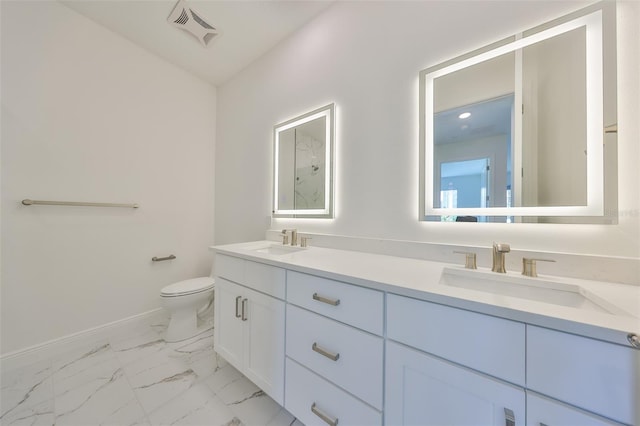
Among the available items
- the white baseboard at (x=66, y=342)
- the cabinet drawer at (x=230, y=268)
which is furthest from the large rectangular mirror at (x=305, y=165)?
the white baseboard at (x=66, y=342)

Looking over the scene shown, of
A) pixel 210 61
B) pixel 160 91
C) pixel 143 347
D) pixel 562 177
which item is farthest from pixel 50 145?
pixel 562 177

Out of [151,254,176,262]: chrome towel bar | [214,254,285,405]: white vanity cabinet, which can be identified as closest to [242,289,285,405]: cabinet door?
[214,254,285,405]: white vanity cabinet

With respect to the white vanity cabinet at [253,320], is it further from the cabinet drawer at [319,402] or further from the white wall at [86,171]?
the white wall at [86,171]

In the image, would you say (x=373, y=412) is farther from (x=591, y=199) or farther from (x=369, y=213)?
(x=591, y=199)

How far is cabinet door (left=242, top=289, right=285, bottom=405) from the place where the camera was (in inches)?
41.1

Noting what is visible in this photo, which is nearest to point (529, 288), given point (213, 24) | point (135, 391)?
point (135, 391)

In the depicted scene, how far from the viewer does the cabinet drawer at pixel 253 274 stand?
1.07 meters

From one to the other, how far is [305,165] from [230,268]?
36.4 inches

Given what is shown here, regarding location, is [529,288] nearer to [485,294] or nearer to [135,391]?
[485,294]

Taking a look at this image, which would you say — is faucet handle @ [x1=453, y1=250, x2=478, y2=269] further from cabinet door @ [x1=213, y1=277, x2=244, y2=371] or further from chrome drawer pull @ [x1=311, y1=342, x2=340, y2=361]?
cabinet door @ [x1=213, y1=277, x2=244, y2=371]

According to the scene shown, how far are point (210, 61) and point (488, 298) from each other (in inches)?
109

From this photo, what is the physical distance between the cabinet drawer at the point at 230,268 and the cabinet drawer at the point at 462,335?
0.89 meters

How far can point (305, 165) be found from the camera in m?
1.71

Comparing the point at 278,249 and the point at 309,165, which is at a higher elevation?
the point at 309,165
